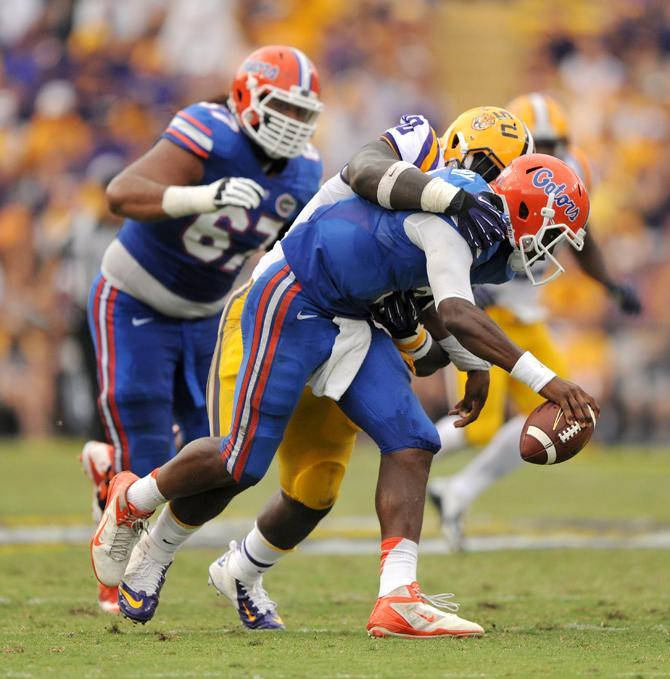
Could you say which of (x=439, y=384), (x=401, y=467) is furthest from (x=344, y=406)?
(x=439, y=384)

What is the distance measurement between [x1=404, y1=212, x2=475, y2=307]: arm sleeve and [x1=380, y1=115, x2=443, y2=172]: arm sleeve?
38cm

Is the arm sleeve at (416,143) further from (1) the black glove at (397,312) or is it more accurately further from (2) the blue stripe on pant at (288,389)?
(2) the blue stripe on pant at (288,389)

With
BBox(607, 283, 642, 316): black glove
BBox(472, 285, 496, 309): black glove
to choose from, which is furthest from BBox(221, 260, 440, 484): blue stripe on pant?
BBox(607, 283, 642, 316): black glove

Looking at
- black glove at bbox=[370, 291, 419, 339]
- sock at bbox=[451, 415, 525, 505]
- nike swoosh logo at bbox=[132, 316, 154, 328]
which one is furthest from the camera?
sock at bbox=[451, 415, 525, 505]

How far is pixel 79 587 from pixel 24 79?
9.15 meters

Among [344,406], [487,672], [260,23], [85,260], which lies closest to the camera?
[487,672]

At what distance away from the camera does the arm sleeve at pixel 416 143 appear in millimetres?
4348

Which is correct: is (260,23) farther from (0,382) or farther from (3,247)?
(0,382)

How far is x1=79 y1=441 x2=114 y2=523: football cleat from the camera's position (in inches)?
210

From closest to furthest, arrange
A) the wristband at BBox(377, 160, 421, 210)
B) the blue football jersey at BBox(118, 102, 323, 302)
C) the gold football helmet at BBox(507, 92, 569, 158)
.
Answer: the wristband at BBox(377, 160, 421, 210) < the blue football jersey at BBox(118, 102, 323, 302) < the gold football helmet at BBox(507, 92, 569, 158)

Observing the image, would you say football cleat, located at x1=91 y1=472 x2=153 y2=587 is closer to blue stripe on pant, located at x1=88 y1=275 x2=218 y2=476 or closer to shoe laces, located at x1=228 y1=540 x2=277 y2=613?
shoe laces, located at x1=228 y1=540 x2=277 y2=613

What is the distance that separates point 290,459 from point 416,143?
111 centimetres

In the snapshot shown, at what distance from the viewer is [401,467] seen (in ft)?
13.8

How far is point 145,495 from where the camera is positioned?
Answer: 448 centimetres
